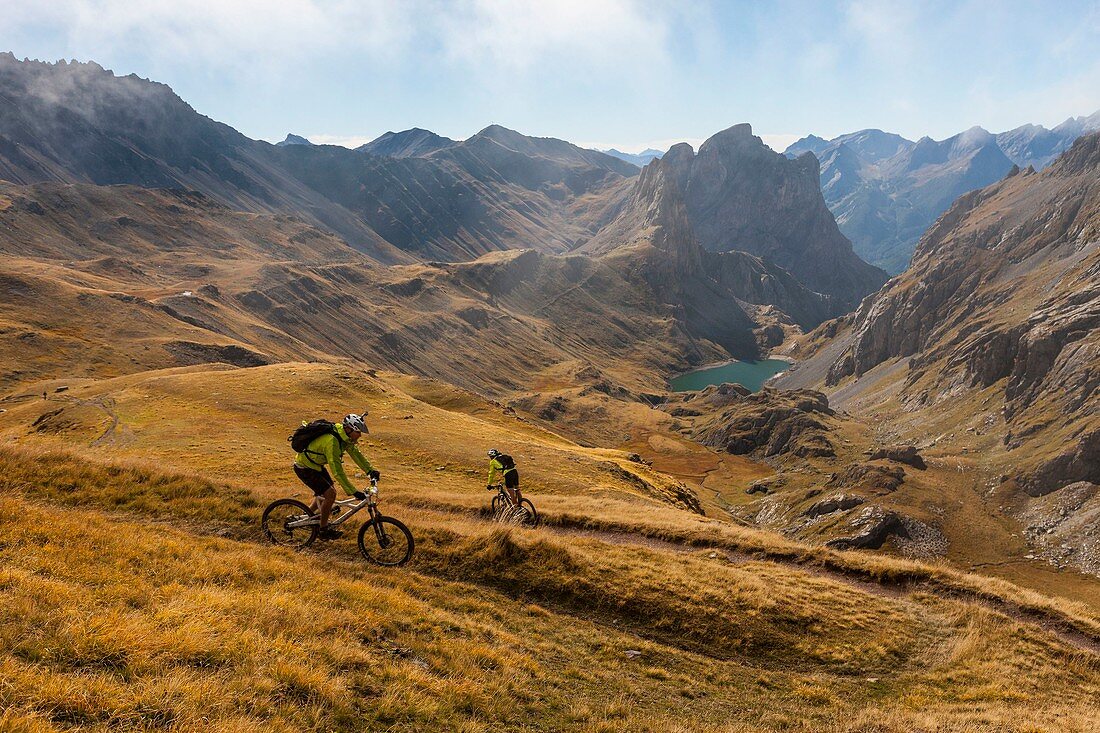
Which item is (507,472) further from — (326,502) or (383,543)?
(326,502)

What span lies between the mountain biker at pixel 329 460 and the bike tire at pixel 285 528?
1.02 metres

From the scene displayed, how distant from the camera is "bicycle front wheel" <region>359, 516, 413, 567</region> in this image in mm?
17141

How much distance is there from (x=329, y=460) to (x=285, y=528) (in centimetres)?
351

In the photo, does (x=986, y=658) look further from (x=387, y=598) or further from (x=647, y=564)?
(x=387, y=598)

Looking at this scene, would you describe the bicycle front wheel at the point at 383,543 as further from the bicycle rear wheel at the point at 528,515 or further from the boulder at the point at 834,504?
the boulder at the point at 834,504

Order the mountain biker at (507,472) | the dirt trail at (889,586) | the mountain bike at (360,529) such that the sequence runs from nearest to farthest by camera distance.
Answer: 1. the mountain bike at (360,529)
2. the dirt trail at (889,586)
3. the mountain biker at (507,472)

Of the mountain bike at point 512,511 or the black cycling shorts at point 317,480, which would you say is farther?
the mountain bike at point 512,511

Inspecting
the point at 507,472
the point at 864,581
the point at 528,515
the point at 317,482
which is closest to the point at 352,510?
the point at 317,482

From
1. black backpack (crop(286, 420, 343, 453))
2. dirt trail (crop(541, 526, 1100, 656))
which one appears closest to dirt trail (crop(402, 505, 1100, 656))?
dirt trail (crop(541, 526, 1100, 656))

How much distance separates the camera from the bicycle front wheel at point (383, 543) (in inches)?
675

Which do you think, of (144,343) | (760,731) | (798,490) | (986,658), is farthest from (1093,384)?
(144,343)

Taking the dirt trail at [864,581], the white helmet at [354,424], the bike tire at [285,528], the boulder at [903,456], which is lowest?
the boulder at [903,456]

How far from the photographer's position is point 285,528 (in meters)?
17.6

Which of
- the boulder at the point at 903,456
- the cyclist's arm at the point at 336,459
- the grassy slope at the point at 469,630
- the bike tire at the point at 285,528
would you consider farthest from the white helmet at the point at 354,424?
the boulder at the point at 903,456
